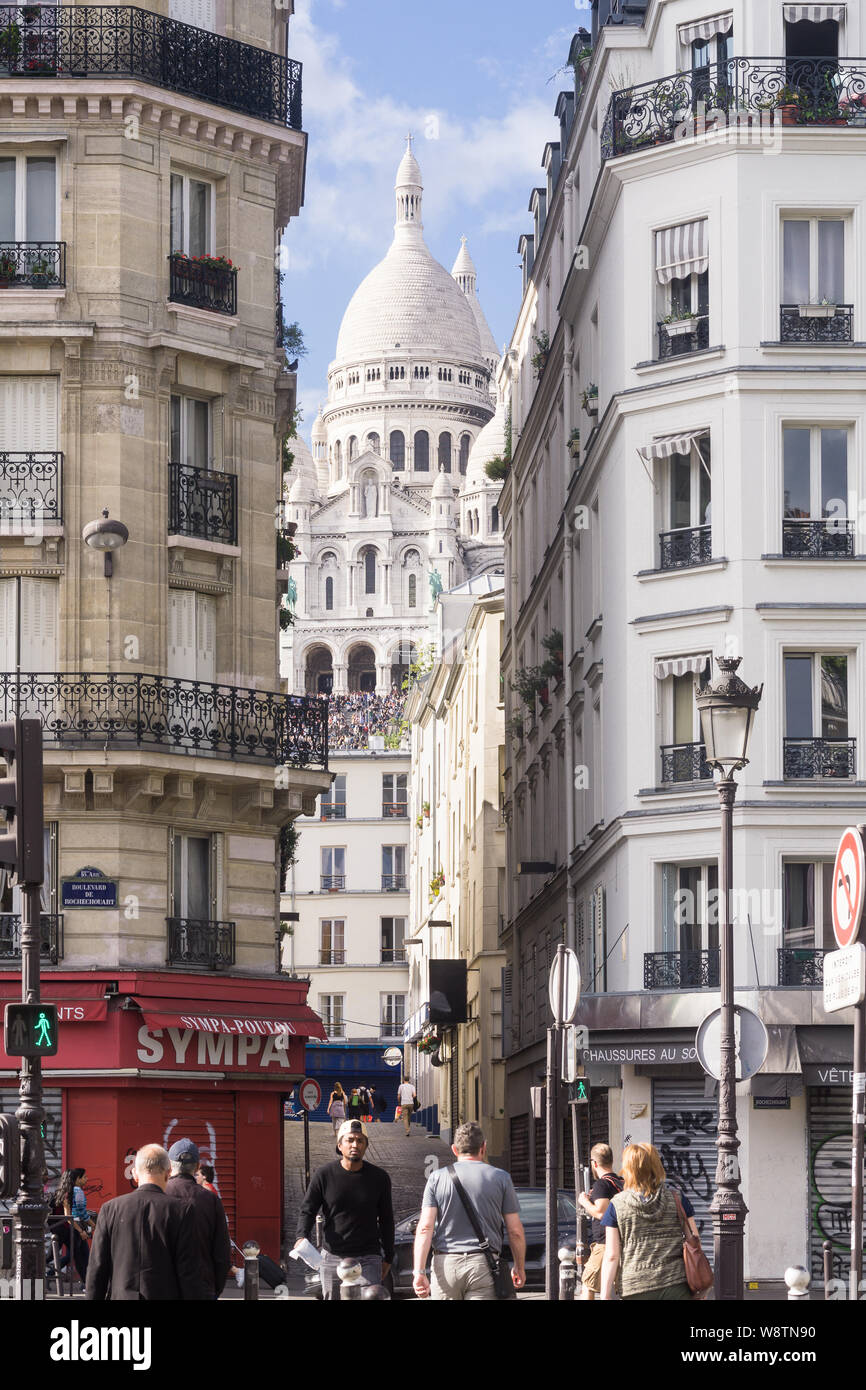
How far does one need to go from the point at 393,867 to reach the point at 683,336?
65.1 m

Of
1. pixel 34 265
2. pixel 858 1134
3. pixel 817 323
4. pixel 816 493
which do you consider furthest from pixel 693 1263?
pixel 817 323

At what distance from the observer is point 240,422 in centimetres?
3444

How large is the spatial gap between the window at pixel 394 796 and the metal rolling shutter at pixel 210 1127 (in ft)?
221

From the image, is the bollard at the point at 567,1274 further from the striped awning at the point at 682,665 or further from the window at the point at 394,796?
the window at the point at 394,796

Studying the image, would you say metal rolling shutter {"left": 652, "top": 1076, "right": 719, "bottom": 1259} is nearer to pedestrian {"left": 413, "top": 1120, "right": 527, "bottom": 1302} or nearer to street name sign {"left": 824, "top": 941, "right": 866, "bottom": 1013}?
street name sign {"left": 824, "top": 941, "right": 866, "bottom": 1013}

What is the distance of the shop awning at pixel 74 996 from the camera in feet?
103

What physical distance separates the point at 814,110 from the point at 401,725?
8322cm

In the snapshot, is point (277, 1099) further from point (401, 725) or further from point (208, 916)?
point (401, 725)

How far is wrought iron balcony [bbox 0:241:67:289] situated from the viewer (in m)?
33.0

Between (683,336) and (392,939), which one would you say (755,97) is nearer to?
(683,336)

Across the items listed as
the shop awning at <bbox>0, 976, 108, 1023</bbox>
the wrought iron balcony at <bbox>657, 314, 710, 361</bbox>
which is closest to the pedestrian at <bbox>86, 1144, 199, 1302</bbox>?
the shop awning at <bbox>0, 976, 108, 1023</bbox>

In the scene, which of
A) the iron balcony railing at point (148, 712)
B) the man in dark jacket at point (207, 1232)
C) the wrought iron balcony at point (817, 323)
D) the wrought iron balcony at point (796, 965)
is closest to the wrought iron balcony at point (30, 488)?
the iron balcony railing at point (148, 712)
